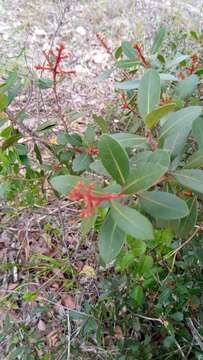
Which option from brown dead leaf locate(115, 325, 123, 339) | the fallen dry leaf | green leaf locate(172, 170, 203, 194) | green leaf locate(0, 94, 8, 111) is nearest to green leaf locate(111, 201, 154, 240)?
green leaf locate(172, 170, 203, 194)

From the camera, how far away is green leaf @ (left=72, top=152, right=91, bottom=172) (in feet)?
3.92

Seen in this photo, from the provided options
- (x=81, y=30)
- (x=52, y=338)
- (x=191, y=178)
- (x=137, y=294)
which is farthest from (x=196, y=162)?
(x=81, y=30)

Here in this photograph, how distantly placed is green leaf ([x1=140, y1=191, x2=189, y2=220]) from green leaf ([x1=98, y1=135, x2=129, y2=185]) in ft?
0.23

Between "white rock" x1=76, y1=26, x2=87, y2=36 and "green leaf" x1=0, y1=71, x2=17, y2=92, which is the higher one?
"green leaf" x1=0, y1=71, x2=17, y2=92

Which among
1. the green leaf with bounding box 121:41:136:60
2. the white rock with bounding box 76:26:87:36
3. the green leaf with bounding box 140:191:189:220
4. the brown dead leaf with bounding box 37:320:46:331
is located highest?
the green leaf with bounding box 121:41:136:60

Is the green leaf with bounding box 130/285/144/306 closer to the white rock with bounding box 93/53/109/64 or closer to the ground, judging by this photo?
the ground

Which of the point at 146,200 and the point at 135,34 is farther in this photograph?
the point at 135,34

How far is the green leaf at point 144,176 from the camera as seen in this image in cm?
71

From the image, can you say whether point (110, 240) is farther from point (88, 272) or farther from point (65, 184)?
point (88, 272)

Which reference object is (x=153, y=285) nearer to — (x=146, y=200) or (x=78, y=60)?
(x=146, y=200)

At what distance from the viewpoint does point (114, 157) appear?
2.51ft

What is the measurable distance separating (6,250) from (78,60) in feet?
5.99

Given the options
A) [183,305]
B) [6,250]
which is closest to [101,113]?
[6,250]

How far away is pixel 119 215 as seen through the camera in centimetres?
72
